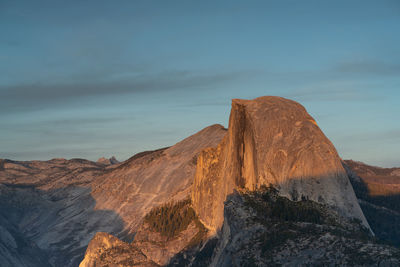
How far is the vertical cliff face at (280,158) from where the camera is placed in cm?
13650

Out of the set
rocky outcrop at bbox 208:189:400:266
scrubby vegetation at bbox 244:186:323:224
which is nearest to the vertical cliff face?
scrubby vegetation at bbox 244:186:323:224

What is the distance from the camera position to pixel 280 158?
145m

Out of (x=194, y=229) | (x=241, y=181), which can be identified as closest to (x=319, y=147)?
(x=241, y=181)

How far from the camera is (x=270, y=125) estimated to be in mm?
152500

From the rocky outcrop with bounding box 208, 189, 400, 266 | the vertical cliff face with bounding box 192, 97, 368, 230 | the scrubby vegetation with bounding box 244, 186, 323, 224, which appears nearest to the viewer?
the rocky outcrop with bounding box 208, 189, 400, 266

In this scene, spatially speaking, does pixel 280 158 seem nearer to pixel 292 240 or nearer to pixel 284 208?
pixel 284 208

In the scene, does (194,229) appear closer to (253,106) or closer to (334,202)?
(253,106)

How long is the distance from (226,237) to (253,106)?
33490mm

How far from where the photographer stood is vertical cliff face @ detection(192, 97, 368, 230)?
448ft

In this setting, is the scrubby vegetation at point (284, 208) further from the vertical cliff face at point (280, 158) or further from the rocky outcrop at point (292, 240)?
the vertical cliff face at point (280, 158)

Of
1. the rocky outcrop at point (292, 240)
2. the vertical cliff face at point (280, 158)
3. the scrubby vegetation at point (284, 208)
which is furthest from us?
the vertical cliff face at point (280, 158)

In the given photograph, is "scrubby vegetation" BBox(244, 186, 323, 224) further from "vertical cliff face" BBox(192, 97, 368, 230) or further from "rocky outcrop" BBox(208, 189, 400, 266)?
"vertical cliff face" BBox(192, 97, 368, 230)

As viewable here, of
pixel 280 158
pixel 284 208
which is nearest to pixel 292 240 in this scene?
pixel 284 208

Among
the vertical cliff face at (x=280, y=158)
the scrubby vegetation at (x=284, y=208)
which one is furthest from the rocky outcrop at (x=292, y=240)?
the vertical cliff face at (x=280, y=158)
